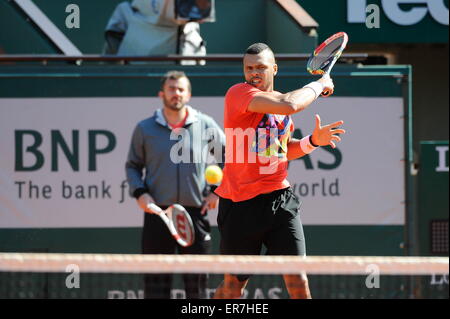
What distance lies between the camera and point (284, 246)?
561 cm

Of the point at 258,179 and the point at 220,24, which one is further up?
the point at 220,24

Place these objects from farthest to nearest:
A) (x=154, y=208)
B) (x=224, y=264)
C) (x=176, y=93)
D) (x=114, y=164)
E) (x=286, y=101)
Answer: (x=114, y=164) < (x=176, y=93) < (x=154, y=208) < (x=286, y=101) < (x=224, y=264)

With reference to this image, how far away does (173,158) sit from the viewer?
24.3ft

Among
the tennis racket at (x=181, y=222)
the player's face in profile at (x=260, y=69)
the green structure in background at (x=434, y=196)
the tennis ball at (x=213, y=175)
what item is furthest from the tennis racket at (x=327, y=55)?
the green structure in background at (x=434, y=196)

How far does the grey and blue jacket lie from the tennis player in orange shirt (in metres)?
1.67

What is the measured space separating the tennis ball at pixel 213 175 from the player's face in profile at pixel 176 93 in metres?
0.54

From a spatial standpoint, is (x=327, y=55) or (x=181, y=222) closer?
(x=327, y=55)

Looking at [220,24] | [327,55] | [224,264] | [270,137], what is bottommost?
[224,264]

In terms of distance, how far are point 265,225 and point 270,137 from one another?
0.51 meters

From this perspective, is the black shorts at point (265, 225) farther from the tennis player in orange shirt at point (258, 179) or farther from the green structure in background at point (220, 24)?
the green structure in background at point (220, 24)

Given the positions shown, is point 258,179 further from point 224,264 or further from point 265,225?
point 224,264

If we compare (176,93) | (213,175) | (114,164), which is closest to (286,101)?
(213,175)

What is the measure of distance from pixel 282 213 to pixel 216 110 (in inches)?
115

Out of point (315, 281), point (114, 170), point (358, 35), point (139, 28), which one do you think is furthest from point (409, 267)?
point (358, 35)
